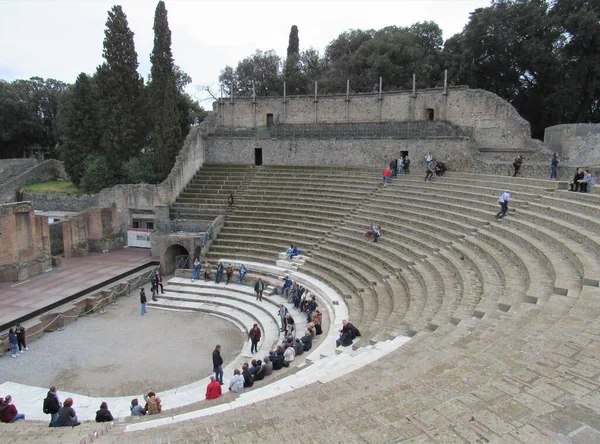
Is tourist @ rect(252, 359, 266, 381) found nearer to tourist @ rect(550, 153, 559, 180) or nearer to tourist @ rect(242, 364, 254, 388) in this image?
tourist @ rect(242, 364, 254, 388)

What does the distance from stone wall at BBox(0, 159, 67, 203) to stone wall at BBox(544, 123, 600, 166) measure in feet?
107

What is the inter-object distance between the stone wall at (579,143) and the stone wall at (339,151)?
358cm

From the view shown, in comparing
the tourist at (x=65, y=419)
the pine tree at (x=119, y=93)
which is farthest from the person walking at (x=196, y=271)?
the pine tree at (x=119, y=93)

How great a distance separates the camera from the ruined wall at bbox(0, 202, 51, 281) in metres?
17.0

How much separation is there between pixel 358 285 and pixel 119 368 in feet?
23.2

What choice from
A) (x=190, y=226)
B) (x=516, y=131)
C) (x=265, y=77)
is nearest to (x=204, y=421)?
(x=190, y=226)

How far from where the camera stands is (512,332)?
6.18 m

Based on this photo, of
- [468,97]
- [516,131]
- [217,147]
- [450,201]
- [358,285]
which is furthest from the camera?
[217,147]

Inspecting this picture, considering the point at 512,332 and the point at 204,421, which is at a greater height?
the point at 512,332

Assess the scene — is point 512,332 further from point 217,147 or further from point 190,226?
point 217,147

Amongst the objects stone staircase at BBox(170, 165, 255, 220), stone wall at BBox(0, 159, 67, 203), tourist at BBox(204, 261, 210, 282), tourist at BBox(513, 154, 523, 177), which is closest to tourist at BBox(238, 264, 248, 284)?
tourist at BBox(204, 261, 210, 282)

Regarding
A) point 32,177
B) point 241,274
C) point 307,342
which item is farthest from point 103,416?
point 32,177

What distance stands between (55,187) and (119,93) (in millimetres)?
9021

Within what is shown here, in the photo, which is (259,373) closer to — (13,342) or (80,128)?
(13,342)
